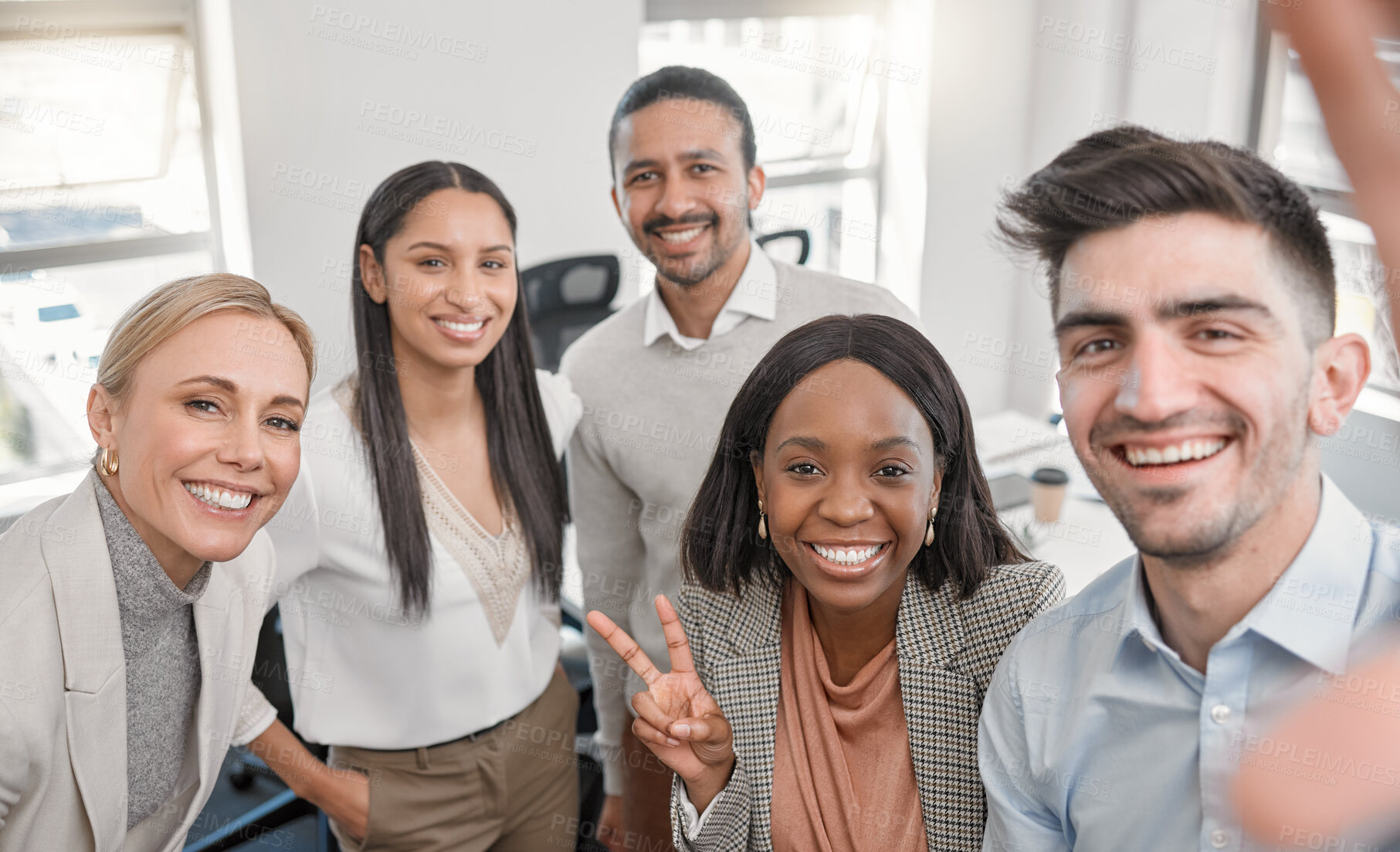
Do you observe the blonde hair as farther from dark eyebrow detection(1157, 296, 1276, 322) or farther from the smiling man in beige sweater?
dark eyebrow detection(1157, 296, 1276, 322)

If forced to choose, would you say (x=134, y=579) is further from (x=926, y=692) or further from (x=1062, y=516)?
(x=1062, y=516)

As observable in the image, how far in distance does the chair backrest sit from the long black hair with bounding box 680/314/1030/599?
159cm

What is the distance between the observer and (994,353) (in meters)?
5.36

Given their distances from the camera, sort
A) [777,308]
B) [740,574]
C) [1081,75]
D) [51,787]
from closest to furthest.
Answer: [51,787], [740,574], [777,308], [1081,75]

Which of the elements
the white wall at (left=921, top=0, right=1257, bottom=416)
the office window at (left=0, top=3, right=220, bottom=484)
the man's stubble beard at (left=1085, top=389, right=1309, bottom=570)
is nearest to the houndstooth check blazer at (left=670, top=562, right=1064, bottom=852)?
the man's stubble beard at (left=1085, top=389, right=1309, bottom=570)

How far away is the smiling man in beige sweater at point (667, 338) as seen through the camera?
2.05 metres

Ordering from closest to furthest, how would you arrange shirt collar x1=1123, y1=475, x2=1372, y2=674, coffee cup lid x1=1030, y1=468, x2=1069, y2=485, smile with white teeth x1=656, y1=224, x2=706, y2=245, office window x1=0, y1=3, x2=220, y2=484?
1. shirt collar x1=1123, y1=475, x2=1372, y2=674
2. smile with white teeth x1=656, y1=224, x2=706, y2=245
3. coffee cup lid x1=1030, y1=468, x2=1069, y2=485
4. office window x1=0, y1=3, x2=220, y2=484

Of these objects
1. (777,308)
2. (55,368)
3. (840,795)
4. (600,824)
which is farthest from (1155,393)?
(55,368)

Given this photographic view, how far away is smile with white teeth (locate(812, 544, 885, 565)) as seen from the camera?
1.44 m

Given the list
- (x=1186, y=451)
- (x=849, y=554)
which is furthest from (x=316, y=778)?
(x=1186, y=451)

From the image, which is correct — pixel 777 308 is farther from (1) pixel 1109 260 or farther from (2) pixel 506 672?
(1) pixel 1109 260

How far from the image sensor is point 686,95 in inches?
81.4

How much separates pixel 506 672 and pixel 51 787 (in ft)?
2.32

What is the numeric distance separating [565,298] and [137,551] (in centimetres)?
194
